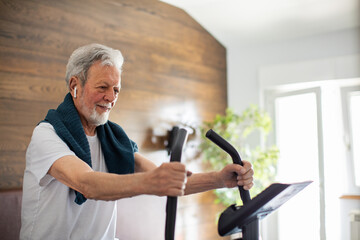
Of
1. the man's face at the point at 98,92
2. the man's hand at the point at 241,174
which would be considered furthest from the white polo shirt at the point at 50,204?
the man's hand at the point at 241,174

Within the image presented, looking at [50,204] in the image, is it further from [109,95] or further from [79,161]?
[109,95]

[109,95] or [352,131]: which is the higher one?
[352,131]

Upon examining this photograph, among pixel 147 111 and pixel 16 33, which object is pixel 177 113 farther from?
pixel 16 33

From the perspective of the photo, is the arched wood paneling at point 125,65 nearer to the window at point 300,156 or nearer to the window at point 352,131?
the window at point 300,156

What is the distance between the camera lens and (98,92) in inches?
58.7

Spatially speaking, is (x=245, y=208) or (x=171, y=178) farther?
(x=245, y=208)

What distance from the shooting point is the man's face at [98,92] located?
149 centimetres

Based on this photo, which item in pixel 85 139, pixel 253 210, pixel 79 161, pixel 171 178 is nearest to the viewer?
pixel 171 178

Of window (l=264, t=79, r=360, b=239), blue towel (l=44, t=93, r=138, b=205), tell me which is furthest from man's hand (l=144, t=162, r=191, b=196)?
window (l=264, t=79, r=360, b=239)

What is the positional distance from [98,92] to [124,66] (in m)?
1.49

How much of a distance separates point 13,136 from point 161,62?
1.47 m

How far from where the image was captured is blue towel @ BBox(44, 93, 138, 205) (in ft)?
4.55

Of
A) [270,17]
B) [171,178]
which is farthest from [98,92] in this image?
[270,17]

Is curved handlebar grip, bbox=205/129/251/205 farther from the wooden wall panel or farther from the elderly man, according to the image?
the wooden wall panel
